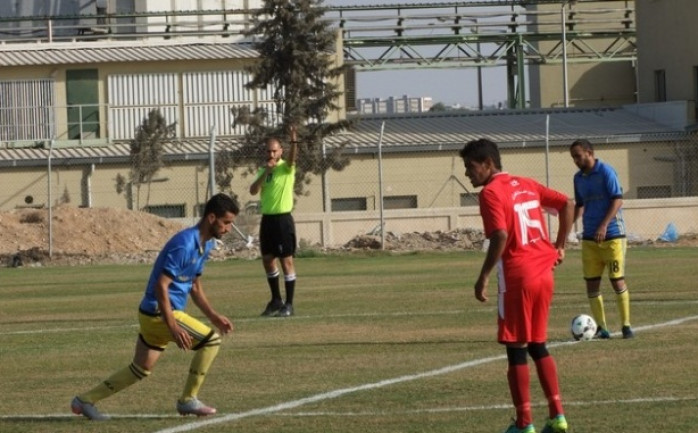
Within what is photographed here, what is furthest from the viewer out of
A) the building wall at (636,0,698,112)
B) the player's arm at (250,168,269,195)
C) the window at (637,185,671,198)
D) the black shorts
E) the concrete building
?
the building wall at (636,0,698,112)

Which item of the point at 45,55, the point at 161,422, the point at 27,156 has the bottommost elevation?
the point at 161,422

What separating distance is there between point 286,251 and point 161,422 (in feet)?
26.7

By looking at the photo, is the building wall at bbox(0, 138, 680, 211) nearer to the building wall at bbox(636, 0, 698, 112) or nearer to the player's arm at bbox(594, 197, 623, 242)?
the building wall at bbox(636, 0, 698, 112)

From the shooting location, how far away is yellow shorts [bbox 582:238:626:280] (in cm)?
1527

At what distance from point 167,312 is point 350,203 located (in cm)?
3360

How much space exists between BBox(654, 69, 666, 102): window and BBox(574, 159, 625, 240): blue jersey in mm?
41319

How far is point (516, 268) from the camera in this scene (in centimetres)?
951

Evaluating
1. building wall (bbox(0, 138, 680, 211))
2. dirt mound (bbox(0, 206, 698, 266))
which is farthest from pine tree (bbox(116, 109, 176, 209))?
dirt mound (bbox(0, 206, 698, 266))

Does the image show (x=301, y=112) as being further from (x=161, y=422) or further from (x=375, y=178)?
(x=161, y=422)

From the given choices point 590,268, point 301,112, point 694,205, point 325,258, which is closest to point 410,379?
point 590,268

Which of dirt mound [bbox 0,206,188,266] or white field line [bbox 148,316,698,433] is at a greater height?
dirt mound [bbox 0,206,188,266]

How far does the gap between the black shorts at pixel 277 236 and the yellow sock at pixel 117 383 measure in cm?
783

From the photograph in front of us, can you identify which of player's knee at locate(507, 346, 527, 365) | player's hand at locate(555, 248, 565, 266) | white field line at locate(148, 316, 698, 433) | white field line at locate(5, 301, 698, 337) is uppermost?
player's hand at locate(555, 248, 565, 266)

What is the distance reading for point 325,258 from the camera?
3225 centimetres
